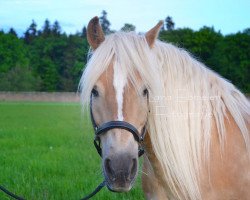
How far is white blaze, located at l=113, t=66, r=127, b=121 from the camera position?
241 cm

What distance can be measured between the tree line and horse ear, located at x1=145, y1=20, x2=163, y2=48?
141ft

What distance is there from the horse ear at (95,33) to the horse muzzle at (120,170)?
3.10ft

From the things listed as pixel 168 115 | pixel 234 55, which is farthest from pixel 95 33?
pixel 234 55

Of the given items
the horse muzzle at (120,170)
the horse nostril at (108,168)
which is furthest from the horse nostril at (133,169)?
the horse nostril at (108,168)

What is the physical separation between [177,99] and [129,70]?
0.50 meters

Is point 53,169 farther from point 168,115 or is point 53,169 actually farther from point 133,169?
point 133,169

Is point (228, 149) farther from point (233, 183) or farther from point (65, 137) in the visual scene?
point (65, 137)

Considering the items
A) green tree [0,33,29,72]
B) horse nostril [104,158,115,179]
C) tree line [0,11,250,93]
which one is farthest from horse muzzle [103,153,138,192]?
green tree [0,33,29,72]

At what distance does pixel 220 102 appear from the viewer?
2928 millimetres

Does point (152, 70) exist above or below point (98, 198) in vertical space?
above

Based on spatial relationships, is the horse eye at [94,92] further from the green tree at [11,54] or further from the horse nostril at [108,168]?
the green tree at [11,54]

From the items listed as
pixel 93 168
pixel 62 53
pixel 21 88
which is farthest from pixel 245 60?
pixel 93 168

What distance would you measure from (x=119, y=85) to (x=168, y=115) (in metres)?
0.52

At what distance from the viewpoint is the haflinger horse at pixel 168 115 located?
2.46m
